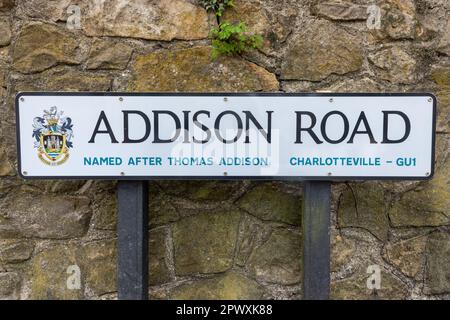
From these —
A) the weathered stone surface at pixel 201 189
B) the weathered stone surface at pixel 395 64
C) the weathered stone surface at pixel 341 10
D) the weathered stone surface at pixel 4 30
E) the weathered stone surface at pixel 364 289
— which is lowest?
the weathered stone surface at pixel 364 289

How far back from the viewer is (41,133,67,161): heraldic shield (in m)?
1.73

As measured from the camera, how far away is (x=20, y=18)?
197cm

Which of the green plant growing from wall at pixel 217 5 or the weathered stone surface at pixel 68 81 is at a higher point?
the green plant growing from wall at pixel 217 5

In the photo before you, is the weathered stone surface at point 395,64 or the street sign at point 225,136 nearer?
the street sign at point 225,136

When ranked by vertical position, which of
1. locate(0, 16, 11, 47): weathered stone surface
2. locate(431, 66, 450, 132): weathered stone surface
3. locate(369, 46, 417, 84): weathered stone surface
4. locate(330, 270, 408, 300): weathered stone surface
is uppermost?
locate(0, 16, 11, 47): weathered stone surface

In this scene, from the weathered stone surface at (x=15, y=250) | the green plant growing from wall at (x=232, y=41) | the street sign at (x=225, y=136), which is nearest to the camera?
the street sign at (x=225, y=136)

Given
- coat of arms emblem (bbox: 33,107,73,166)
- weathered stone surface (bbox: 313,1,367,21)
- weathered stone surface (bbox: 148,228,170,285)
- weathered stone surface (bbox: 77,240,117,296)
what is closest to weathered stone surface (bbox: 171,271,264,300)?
weathered stone surface (bbox: 148,228,170,285)

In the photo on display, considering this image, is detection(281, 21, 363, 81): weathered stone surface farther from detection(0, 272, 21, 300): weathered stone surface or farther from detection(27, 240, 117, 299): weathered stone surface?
detection(0, 272, 21, 300): weathered stone surface

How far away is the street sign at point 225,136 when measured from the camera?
1.71 m

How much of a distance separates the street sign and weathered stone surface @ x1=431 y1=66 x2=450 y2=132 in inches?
13.2

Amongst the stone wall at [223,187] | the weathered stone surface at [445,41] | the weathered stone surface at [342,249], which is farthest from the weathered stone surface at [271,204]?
the weathered stone surface at [445,41]

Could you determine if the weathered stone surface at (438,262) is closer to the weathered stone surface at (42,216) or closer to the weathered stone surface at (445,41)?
the weathered stone surface at (445,41)
